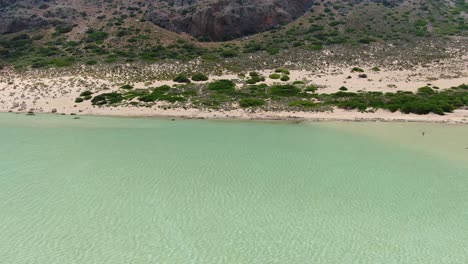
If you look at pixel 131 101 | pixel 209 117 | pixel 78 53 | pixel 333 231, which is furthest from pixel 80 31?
pixel 333 231

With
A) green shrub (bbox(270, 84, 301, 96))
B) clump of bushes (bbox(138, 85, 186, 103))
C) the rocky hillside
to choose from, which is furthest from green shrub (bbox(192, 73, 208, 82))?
the rocky hillside

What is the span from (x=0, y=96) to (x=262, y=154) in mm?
36285

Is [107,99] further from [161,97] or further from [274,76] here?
[274,76]

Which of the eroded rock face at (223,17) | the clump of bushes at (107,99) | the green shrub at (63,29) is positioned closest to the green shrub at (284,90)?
the clump of bushes at (107,99)

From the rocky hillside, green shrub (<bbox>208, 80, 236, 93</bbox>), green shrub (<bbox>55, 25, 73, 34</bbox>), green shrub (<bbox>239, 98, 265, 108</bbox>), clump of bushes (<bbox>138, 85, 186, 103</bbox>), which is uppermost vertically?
the rocky hillside

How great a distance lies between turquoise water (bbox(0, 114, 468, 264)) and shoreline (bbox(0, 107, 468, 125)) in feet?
28.3

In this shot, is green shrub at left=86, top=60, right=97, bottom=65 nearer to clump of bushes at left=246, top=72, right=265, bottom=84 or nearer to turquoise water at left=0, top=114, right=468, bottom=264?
clump of bushes at left=246, top=72, right=265, bottom=84

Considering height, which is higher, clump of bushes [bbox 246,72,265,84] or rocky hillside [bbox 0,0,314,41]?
rocky hillside [bbox 0,0,314,41]

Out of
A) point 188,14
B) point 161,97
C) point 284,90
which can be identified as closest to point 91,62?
point 161,97

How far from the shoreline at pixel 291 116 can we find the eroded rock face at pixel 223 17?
1525 inches

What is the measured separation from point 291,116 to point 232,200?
73.5 feet

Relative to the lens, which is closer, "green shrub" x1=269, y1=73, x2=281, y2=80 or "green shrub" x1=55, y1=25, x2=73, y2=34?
"green shrub" x1=269, y1=73, x2=281, y2=80

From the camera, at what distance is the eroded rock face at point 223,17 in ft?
242

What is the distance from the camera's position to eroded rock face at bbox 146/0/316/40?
7388 centimetres
